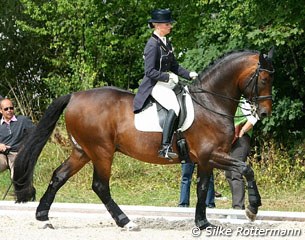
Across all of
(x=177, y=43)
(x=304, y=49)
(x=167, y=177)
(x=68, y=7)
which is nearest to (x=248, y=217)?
(x=167, y=177)

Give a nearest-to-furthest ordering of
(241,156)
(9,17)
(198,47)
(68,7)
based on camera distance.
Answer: (241,156)
(198,47)
(68,7)
(9,17)

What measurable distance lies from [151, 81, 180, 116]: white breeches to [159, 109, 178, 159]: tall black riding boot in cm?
7

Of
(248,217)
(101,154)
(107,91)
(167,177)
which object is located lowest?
(167,177)

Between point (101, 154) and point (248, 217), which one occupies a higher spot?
point (101, 154)

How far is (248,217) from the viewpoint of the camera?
827 cm

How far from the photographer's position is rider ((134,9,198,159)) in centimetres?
809

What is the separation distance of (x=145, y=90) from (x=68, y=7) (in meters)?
9.35

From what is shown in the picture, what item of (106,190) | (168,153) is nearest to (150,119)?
(168,153)

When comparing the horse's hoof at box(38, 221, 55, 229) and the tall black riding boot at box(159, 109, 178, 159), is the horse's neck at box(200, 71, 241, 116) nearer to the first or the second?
the tall black riding boot at box(159, 109, 178, 159)

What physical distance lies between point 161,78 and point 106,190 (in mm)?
1422

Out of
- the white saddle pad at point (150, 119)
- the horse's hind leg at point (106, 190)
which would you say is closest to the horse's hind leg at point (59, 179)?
the horse's hind leg at point (106, 190)

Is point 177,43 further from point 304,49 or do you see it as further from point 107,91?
point 107,91

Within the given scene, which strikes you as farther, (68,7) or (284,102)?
(68,7)

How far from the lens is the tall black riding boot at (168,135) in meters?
8.07
